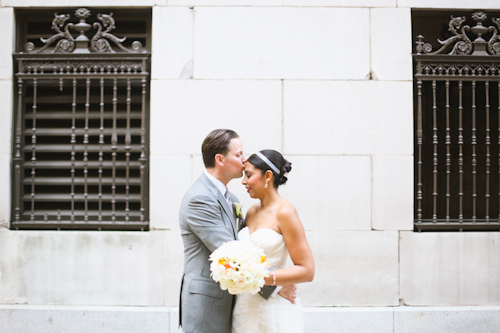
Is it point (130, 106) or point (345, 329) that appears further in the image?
point (130, 106)

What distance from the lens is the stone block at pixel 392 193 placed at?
19.4 feet

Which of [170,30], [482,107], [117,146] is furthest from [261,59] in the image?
[482,107]

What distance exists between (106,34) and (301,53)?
2700mm

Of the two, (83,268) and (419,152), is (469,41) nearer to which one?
(419,152)

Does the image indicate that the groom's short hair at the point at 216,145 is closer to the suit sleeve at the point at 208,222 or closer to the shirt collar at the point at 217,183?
the shirt collar at the point at 217,183

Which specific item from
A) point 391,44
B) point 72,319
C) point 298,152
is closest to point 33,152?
point 72,319

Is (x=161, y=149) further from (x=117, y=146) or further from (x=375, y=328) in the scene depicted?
(x=375, y=328)

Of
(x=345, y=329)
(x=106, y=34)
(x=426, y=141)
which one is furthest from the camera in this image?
(x=426, y=141)

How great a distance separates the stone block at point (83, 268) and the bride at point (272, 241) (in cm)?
253

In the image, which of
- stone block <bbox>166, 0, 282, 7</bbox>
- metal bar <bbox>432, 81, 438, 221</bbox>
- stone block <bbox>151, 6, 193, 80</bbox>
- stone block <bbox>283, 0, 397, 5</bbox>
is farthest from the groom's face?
metal bar <bbox>432, 81, 438, 221</bbox>

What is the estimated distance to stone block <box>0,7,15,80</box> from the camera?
606 cm

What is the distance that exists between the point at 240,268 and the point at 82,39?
179 inches

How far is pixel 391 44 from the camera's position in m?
6.03

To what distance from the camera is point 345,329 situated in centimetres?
571
